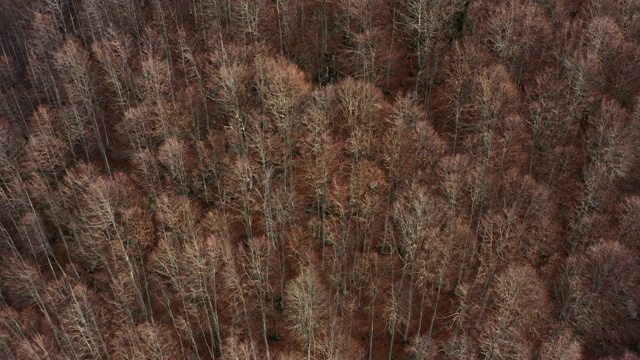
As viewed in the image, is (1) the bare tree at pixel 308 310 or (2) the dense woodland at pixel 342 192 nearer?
(1) the bare tree at pixel 308 310

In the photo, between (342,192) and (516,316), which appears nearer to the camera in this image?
(516,316)

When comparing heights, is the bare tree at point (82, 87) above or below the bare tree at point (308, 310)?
above

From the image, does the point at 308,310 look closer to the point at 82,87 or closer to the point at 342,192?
the point at 342,192

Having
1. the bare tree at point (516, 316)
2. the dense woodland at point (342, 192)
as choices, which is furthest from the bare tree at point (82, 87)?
the bare tree at point (516, 316)

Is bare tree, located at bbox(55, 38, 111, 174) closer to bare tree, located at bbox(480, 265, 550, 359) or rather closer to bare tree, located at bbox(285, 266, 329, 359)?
bare tree, located at bbox(285, 266, 329, 359)

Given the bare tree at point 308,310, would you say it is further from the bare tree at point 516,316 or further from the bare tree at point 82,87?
the bare tree at point 82,87

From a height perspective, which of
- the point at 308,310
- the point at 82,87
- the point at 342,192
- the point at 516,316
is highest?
the point at 82,87

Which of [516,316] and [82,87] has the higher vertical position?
[82,87]

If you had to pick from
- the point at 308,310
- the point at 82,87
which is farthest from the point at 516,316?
the point at 82,87

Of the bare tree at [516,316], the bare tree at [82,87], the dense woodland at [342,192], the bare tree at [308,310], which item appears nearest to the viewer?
the bare tree at [516,316]

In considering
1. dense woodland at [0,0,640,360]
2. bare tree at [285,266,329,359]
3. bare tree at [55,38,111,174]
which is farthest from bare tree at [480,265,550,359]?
bare tree at [55,38,111,174]
